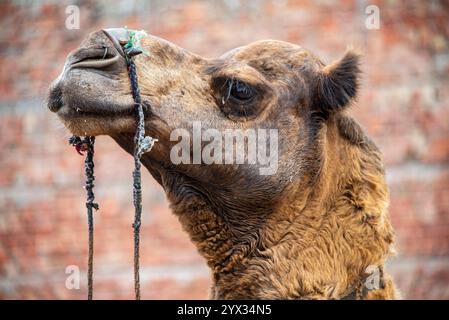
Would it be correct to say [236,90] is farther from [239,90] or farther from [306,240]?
[306,240]

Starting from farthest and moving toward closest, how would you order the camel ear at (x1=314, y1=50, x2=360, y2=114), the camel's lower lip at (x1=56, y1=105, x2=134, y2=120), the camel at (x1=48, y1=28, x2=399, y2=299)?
the camel ear at (x1=314, y1=50, x2=360, y2=114) < the camel at (x1=48, y1=28, x2=399, y2=299) < the camel's lower lip at (x1=56, y1=105, x2=134, y2=120)

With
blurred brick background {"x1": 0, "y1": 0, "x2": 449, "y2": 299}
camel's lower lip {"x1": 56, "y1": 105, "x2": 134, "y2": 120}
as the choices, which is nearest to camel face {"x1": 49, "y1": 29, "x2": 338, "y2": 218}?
camel's lower lip {"x1": 56, "y1": 105, "x2": 134, "y2": 120}

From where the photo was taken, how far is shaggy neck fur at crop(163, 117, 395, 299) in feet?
9.82

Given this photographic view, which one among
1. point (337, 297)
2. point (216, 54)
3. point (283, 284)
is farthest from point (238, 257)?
point (216, 54)

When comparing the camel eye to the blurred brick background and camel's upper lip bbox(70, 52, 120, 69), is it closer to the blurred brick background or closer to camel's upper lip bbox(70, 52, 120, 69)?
camel's upper lip bbox(70, 52, 120, 69)

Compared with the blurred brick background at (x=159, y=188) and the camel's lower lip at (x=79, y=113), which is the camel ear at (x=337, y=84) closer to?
the camel's lower lip at (x=79, y=113)

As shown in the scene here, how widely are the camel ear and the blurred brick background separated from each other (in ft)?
7.84

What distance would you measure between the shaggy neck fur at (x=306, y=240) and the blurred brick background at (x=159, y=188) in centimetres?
249

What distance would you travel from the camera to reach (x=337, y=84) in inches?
123

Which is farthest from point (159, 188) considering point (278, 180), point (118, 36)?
point (118, 36)

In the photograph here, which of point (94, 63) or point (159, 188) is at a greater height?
point (159, 188)

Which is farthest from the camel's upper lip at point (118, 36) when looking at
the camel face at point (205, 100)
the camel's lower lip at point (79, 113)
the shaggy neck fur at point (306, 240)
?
the shaggy neck fur at point (306, 240)

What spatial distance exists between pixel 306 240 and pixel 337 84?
61 cm
